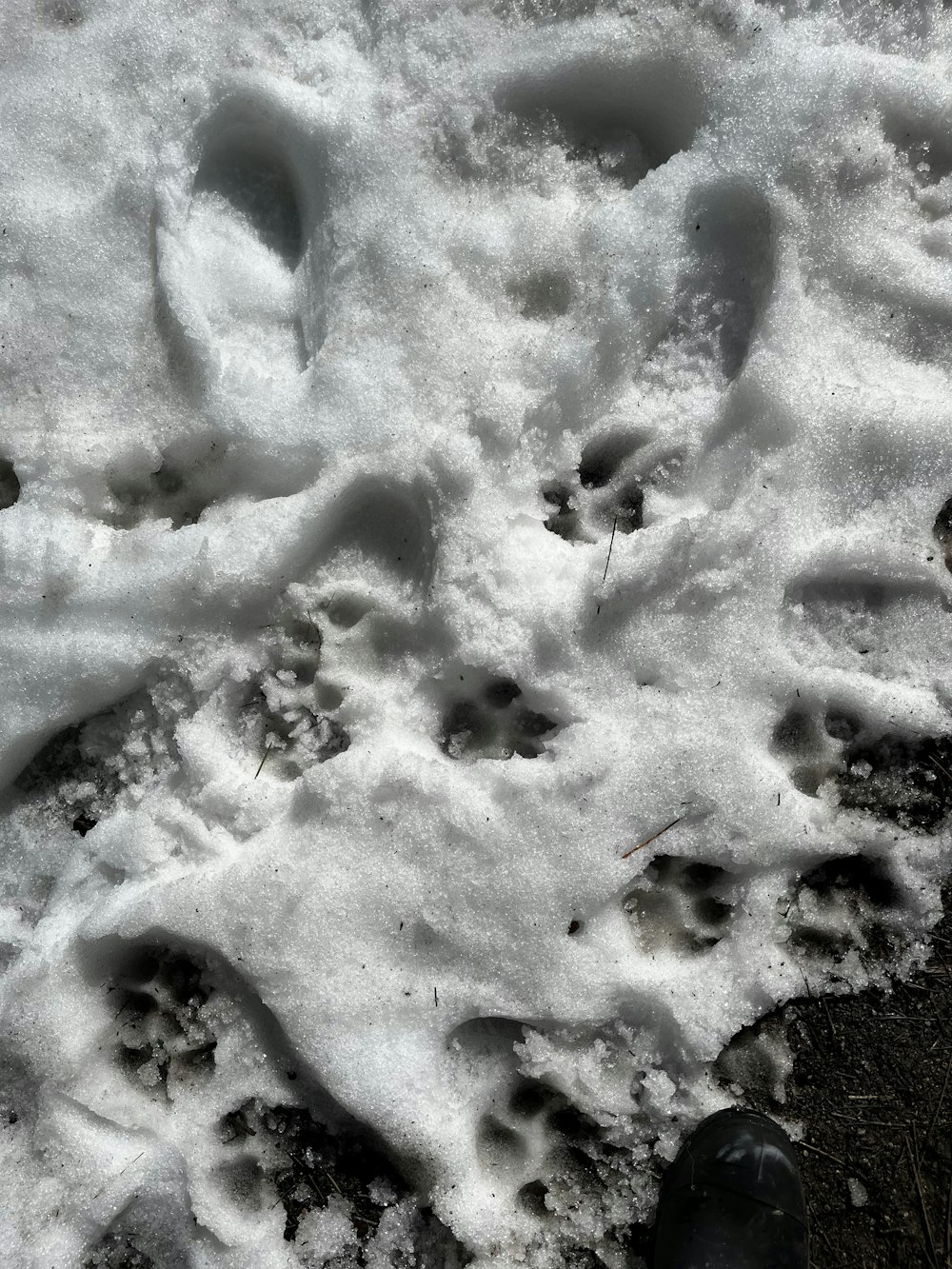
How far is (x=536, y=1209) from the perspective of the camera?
198 cm

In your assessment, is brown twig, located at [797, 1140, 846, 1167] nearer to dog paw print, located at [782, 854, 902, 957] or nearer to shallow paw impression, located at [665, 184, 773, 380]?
dog paw print, located at [782, 854, 902, 957]

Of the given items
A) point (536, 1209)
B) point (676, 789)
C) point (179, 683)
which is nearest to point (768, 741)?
point (676, 789)

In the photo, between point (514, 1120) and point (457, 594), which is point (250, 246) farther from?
point (514, 1120)

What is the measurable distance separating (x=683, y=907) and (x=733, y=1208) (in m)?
0.69

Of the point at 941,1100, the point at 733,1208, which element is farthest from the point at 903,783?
the point at 733,1208

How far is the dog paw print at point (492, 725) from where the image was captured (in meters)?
1.97

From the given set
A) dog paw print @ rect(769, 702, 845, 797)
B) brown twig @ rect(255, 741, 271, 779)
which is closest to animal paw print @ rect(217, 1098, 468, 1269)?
brown twig @ rect(255, 741, 271, 779)

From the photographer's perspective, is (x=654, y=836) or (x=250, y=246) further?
(x=250, y=246)

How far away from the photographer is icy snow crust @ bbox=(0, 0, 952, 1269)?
1.91 m

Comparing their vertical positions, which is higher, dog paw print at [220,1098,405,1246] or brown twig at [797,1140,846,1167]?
brown twig at [797,1140,846,1167]

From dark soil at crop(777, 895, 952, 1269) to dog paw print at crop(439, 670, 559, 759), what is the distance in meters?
0.90

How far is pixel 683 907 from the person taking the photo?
1.99 metres

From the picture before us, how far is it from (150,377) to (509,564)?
3.20 ft

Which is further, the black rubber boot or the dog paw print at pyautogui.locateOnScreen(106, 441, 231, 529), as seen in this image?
the dog paw print at pyautogui.locateOnScreen(106, 441, 231, 529)
